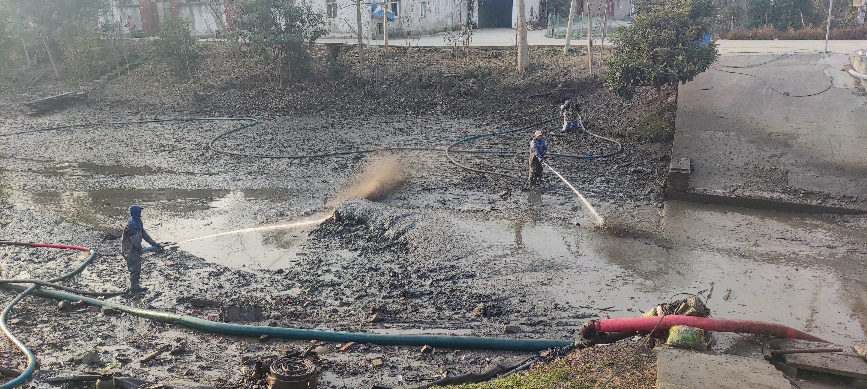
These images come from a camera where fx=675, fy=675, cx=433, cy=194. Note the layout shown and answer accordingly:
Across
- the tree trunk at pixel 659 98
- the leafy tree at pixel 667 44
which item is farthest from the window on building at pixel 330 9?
the tree trunk at pixel 659 98

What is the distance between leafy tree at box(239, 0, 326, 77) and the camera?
2373 centimetres

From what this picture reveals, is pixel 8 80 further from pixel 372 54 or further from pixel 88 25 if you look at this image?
pixel 372 54

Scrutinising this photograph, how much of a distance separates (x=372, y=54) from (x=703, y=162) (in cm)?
1417

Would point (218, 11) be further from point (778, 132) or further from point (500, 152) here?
point (778, 132)

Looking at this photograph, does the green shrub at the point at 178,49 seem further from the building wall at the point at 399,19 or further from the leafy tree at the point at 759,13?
the leafy tree at the point at 759,13

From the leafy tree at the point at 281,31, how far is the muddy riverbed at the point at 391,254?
6.99 meters

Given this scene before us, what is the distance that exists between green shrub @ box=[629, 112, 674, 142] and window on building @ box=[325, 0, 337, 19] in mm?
16852

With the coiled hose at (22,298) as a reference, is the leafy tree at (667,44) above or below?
above

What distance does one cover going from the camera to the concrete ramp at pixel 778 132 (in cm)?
1359

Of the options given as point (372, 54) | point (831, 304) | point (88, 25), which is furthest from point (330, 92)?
point (831, 304)

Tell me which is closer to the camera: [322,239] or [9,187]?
[322,239]

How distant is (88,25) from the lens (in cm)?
2761

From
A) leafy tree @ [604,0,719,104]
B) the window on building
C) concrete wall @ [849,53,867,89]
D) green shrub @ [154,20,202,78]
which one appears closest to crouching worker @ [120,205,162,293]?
leafy tree @ [604,0,719,104]

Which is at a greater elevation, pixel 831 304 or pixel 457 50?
pixel 457 50
